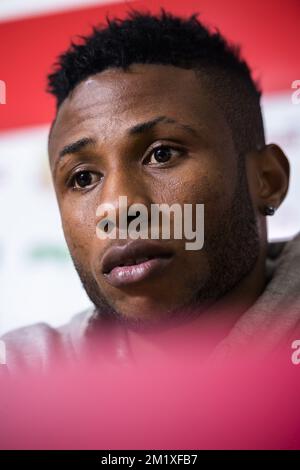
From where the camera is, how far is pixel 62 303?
1.22 meters

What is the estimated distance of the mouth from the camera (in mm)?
1030

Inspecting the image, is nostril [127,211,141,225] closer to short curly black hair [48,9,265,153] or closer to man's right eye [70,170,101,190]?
man's right eye [70,170,101,190]

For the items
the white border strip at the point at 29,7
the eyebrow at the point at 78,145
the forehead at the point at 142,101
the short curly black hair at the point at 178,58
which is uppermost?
the white border strip at the point at 29,7

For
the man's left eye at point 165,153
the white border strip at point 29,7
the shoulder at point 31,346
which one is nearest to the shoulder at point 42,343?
the shoulder at point 31,346

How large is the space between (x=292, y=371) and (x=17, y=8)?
0.93 m

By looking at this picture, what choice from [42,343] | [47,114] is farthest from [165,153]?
[42,343]

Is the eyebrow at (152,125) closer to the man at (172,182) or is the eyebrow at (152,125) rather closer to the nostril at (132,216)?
the man at (172,182)

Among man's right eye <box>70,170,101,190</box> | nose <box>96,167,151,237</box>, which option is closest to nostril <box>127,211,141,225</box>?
nose <box>96,167,151,237</box>

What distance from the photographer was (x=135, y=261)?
3.43ft

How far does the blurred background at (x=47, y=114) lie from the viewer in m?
1.18

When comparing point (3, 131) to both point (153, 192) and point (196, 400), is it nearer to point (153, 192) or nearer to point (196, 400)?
point (153, 192)

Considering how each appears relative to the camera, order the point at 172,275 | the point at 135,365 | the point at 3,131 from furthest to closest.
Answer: the point at 3,131, the point at 135,365, the point at 172,275

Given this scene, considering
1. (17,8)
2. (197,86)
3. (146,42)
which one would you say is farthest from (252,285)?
(17,8)

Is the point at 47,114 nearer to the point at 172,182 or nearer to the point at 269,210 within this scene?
the point at 172,182
